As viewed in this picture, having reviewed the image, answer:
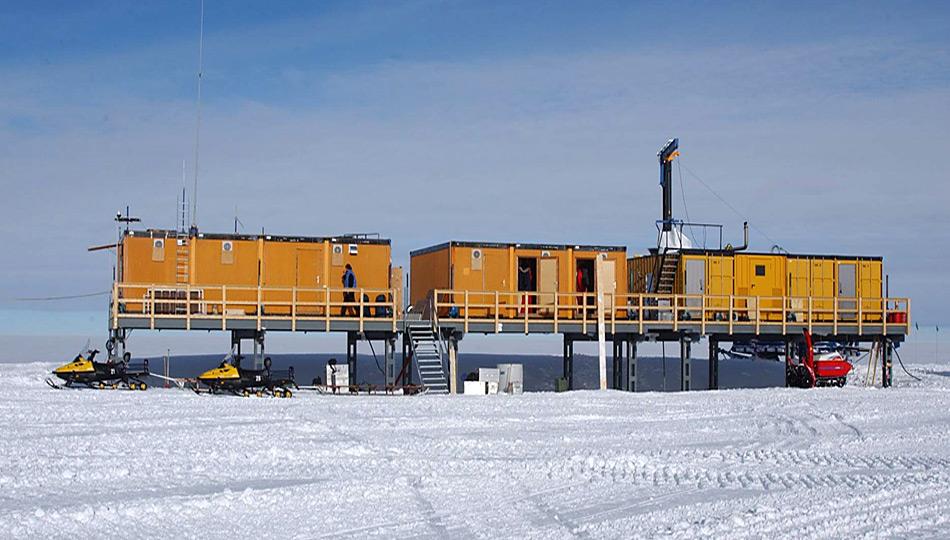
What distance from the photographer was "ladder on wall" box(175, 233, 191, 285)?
28219mm

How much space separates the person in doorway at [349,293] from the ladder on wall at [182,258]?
391cm

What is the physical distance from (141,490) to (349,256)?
18.2 metres

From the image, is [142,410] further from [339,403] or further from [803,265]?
[803,265]

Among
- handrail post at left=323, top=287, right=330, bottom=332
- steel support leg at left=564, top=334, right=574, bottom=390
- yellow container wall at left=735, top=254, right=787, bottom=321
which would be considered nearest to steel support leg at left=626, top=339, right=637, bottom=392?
steel support leg at left=564, top=334, right=574, bottom=390

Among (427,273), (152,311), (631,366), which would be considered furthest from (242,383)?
(631,366)

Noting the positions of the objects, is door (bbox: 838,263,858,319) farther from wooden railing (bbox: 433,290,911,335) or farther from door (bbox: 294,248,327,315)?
door (bbox: 294,248,327,315)

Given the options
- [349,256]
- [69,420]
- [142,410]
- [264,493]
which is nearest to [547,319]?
[349,256]

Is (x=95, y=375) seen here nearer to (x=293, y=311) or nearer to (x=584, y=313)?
(x=293, y=311)

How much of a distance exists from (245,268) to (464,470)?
1685cm

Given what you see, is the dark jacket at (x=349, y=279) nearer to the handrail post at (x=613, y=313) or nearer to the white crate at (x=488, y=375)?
the white crate at (x=488, y=375)

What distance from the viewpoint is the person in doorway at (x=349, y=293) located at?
2844 centimetres

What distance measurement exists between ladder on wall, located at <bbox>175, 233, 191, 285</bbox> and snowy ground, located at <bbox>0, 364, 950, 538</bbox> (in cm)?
684

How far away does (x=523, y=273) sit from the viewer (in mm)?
30734

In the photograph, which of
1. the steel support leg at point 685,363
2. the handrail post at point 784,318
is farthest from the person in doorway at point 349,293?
the handrail post at point 784,318
